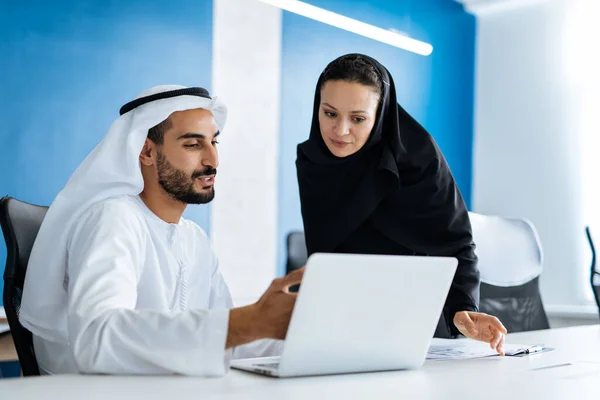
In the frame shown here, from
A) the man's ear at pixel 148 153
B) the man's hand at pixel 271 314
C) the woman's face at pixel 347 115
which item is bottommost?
the man's hand at pixel 271 314

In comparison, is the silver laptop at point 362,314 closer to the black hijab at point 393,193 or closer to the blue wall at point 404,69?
the black hijab at point 393,193

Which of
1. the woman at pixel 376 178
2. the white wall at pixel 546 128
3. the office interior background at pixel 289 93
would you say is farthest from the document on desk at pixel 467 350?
the white wall at pixel 546 128

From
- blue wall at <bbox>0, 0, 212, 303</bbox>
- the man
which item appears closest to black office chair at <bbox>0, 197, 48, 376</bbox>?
the man

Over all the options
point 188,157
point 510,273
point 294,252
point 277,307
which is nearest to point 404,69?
point 294,252

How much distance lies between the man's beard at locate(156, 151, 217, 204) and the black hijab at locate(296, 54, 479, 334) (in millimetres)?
535

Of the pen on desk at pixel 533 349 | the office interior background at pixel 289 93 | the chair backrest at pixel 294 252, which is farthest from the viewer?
the chair backrest at pixel 294 252

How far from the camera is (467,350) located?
1797mm

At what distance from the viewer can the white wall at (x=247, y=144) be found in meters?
4.39

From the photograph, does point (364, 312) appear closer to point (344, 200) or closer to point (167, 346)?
A: point (167, 346)

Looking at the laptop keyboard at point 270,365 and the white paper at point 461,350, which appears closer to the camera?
the laptop keyboard at point 270,365

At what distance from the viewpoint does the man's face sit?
1.90 m

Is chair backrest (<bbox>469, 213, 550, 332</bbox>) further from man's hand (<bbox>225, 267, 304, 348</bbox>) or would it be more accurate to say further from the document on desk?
man's hand (<bbox>225, 267, 304, 348</bbox>)

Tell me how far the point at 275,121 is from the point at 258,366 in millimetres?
3473

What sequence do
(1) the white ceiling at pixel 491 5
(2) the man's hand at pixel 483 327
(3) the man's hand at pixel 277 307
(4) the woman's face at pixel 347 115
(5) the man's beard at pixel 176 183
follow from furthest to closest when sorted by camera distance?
(1) the white ceiling at pixel 491 5, (4) the woman's face at pixel 347 115, (5) the man's beard at pixel 176 183, (2) the man's hand at pixel 483 327, (3) the man's hand at pixel 277 307
